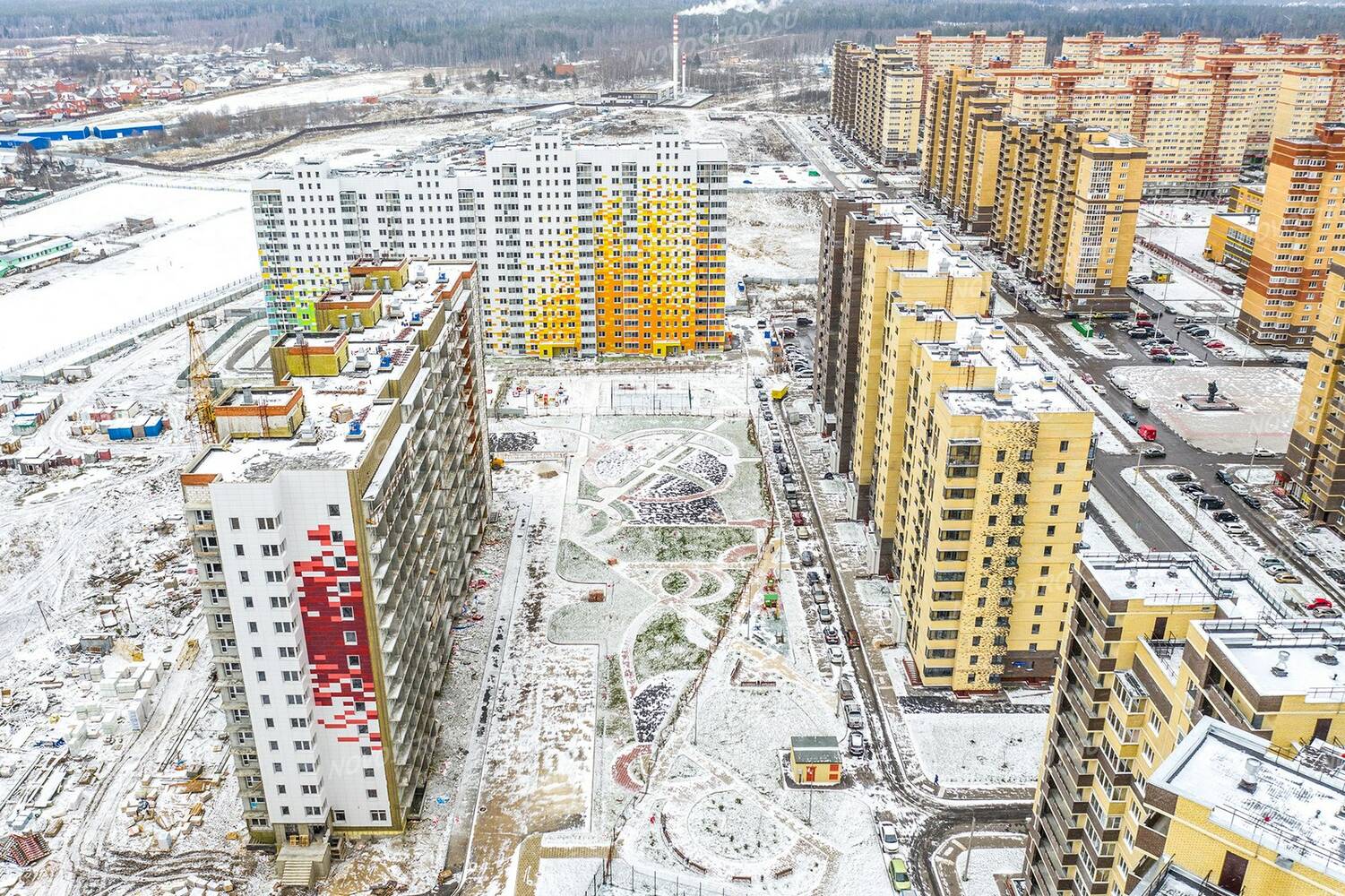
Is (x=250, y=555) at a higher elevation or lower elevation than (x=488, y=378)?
higher

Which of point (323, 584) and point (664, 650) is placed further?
point (664, 650)

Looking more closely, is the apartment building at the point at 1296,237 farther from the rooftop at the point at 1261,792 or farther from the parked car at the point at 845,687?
the rooftop at the point at 1261,792

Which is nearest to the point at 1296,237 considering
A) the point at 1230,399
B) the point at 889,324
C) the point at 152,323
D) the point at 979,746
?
the point at 1230,399

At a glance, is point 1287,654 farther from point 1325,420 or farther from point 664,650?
point 1325,420

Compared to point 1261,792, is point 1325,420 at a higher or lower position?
lower

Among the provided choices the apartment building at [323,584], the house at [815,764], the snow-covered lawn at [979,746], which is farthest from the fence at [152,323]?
the snow-covered lawn at [979,746]

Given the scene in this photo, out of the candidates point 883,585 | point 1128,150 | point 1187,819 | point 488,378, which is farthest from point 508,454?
point 1128,150

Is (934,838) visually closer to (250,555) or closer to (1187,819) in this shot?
(1187,819)
